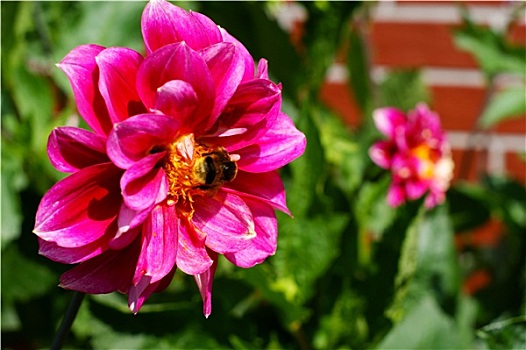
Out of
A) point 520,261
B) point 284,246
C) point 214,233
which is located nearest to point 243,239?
point 214,233

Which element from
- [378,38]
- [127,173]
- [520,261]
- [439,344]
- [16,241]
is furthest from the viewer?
[378,38]

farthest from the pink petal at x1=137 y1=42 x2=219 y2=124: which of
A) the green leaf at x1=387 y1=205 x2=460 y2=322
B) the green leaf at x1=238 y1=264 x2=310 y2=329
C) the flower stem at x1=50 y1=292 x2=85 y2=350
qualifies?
the green leaf at x1=387 y1=205 x2=460 y2=322

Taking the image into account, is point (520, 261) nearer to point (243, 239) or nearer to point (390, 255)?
point (390, 255)

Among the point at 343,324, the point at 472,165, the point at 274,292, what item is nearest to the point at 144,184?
the point at 274,292

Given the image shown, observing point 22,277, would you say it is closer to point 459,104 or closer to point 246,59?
point 246,59

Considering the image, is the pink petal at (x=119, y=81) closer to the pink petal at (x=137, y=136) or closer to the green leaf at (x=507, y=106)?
the pink petal at (x=137, y=136)
